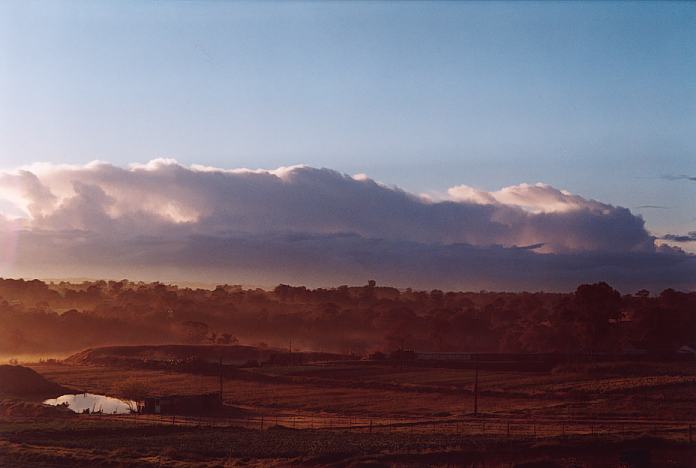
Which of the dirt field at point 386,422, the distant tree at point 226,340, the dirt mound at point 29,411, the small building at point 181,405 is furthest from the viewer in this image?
the distant tree at point 226,340

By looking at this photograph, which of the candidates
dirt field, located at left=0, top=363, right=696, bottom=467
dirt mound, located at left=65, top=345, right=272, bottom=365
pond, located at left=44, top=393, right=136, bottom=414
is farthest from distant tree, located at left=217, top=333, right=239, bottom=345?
pond, located at left=44, top=393, right=136, bottom=414

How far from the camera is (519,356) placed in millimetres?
92938

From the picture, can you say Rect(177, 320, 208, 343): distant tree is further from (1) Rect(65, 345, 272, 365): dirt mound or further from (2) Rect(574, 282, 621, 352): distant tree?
(2) Rect(574, 282, 621, 352): distant tree

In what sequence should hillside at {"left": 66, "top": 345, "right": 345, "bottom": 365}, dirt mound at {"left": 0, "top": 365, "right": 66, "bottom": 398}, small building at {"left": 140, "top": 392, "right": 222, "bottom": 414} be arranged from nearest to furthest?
→ small building at {"left": 140, "top": 392, "right": 222, "bottom": 414} < dirt mound at {"left": 0, "top": 365, "right": 66, "bottom": 398} < hillside at {"left": 66, "top": 345, "right": 345, "bottom": 365}

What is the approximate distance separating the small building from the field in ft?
5.90

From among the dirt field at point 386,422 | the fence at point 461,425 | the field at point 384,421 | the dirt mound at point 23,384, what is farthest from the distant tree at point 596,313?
the dirt mound at point 23,384

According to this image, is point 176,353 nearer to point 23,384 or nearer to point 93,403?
point 23,384

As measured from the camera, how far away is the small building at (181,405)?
6325cm

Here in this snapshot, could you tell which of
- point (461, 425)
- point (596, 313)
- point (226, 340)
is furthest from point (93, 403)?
point (226, 340)

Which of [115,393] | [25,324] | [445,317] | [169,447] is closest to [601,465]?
[169,447]

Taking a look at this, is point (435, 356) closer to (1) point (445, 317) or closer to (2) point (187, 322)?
(1) point (445, 317)

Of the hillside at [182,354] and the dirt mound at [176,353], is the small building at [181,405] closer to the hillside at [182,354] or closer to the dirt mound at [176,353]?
the hillside at [182,354]

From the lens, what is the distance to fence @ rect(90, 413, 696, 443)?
148ft

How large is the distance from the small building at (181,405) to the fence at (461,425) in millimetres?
2321
